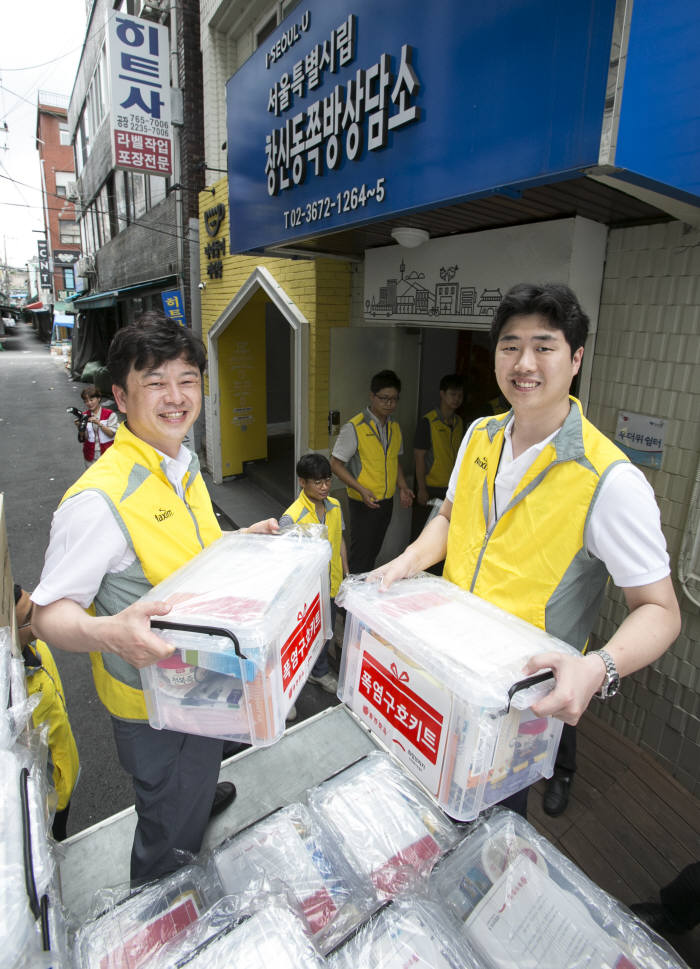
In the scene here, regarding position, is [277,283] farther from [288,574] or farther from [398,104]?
[288,574]

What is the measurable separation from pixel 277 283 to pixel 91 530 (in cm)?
518

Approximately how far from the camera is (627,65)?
5.64 ft

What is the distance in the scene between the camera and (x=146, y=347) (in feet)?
5.64

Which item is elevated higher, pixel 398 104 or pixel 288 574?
pixel 398 104

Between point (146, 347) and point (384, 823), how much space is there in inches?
68.8

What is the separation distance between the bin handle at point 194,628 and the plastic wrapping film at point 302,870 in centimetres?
→ 66

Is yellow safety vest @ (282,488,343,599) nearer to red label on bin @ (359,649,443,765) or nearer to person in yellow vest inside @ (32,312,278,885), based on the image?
person in yellow vest inside @ (32,312,278,885)

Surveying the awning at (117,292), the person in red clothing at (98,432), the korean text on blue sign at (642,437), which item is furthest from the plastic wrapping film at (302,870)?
the awning at (117,292)

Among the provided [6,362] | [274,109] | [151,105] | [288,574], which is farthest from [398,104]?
[6,362]

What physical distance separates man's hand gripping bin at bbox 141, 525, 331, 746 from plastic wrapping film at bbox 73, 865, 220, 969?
0.43 meters

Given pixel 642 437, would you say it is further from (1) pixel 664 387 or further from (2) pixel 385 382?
(2) pixel 385 382

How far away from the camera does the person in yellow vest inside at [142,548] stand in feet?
4.92

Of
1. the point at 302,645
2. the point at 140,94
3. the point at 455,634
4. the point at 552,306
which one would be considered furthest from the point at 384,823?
the point at 140,94

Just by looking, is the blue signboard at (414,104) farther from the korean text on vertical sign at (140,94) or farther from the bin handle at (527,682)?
the korean text on vertical sign at (140,94)
